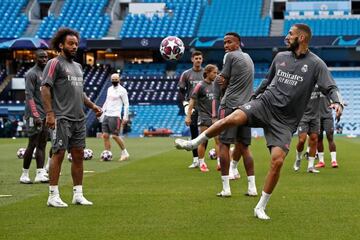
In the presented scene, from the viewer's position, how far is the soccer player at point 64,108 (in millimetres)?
8406

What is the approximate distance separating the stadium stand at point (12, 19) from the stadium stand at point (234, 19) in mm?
13882

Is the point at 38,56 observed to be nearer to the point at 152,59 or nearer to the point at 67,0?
the point at 152,59

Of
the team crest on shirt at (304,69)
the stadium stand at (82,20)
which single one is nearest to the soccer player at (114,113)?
the team crest on shirt at (304,69)

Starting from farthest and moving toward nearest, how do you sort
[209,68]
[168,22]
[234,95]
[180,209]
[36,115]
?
[168,22] → [209,68] → [36,115] → [234,95] → [180,209]

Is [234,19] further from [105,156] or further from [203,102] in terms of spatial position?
[203,102]

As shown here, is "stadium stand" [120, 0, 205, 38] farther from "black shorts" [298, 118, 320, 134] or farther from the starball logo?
the starball logo

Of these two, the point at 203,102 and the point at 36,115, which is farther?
the point at 203,102

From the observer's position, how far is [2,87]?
48469 millimetres

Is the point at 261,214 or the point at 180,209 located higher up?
the point at 261,214

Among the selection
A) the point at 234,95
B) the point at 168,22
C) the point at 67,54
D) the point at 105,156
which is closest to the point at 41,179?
the point at 67,54

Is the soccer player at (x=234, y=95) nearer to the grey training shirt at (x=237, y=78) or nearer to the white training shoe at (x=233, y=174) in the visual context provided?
the grey training shirt at (x=237, y=78)

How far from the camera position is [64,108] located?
8.52 m

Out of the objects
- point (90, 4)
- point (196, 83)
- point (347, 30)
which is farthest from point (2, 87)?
point (196, 83)

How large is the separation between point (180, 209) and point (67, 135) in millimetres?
1703
